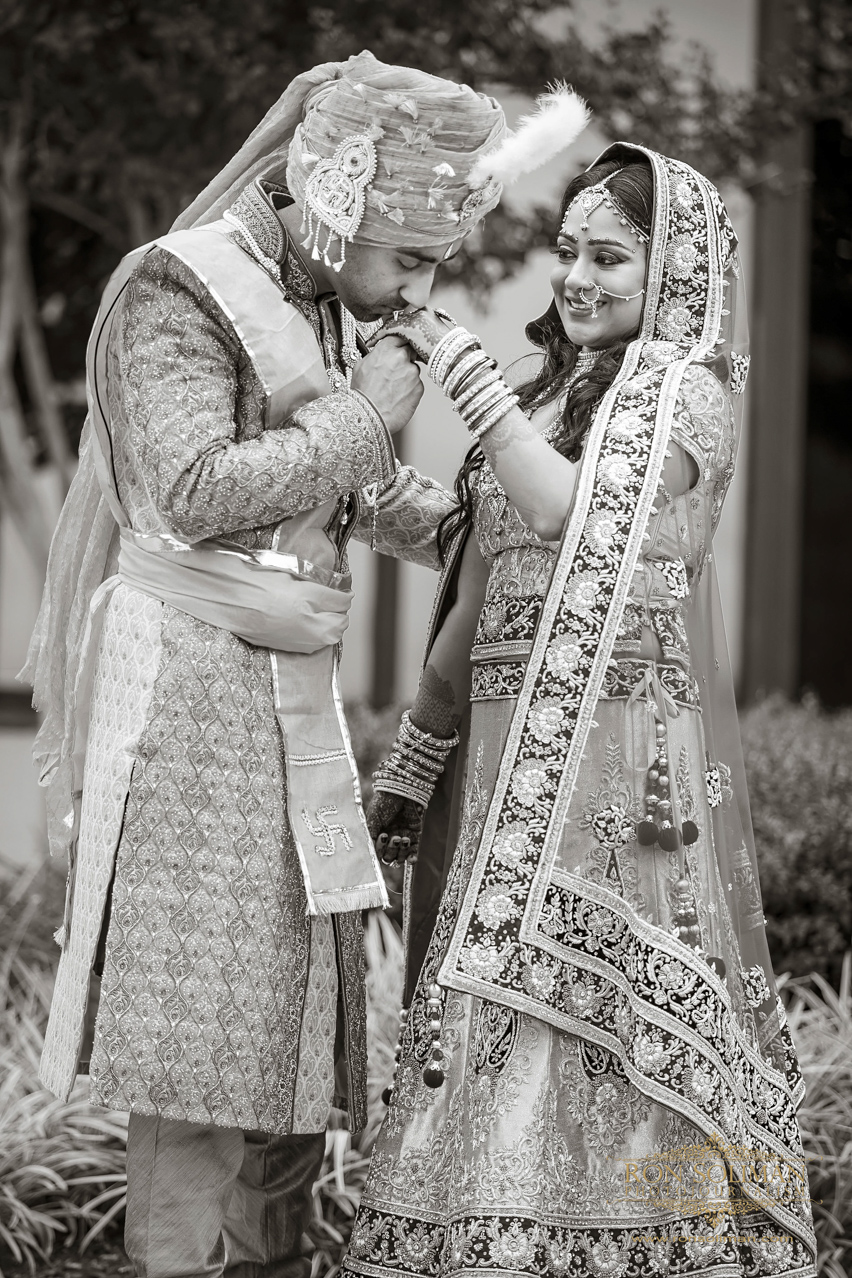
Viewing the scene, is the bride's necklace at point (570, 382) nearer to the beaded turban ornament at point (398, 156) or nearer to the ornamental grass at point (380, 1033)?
the beaded turban ornament at point (398, 156)

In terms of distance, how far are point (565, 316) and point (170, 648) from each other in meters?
0.92

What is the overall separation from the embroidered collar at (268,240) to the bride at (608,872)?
0.18 meters

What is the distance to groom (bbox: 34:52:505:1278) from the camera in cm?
225

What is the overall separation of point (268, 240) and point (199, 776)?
33.5 inches

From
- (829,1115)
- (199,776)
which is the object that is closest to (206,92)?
(199,776)

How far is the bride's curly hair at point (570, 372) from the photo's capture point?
102 inches

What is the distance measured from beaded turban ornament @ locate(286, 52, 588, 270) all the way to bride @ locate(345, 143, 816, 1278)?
0.17 m

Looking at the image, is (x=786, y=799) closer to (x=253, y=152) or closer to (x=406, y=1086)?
(x=406, y=1086)

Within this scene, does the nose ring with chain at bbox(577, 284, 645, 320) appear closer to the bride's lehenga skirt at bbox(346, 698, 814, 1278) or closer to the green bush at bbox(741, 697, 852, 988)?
the bride's lehenga skirt at bbox(346, 698, 814, 1278)

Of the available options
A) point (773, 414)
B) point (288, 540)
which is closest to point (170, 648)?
point (288, 540)

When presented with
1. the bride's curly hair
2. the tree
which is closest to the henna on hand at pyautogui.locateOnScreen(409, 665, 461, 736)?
the bride's curly hair

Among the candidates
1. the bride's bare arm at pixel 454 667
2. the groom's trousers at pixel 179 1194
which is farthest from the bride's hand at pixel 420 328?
the groom's trousers at pixel 179 1194

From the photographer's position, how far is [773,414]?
24.4ft

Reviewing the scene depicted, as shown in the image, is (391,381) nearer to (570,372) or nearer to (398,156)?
(398,156)
